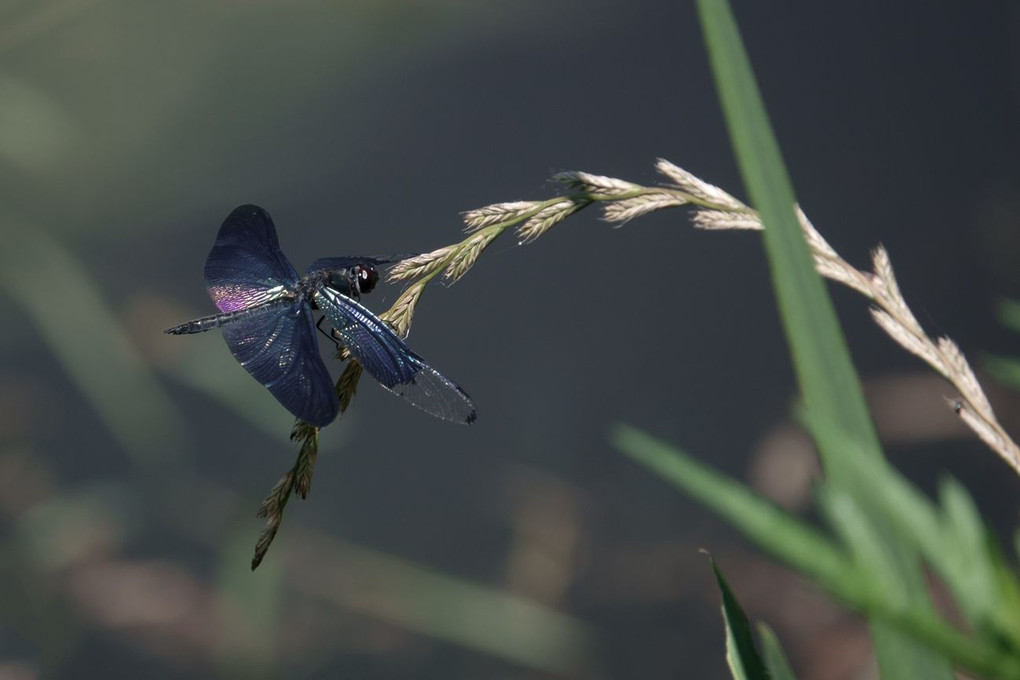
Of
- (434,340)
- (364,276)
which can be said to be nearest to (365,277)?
(364,276)

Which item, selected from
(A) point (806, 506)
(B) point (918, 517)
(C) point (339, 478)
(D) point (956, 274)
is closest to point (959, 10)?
(D) point (956, 274)

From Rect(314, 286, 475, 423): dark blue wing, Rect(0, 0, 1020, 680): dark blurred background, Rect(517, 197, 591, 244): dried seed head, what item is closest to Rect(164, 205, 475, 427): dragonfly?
Rect(314, 286, 475, 423): dark blue wing

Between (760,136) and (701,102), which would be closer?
(760,136)

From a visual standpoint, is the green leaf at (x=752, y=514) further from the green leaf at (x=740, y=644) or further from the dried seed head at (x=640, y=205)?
the dried seed head at (x=640, y=205)

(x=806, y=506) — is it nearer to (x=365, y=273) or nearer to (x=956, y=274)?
(x=956, y=274)

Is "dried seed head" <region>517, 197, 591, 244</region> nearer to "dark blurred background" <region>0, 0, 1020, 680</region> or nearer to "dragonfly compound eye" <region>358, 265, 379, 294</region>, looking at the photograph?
"dragonfly compound eye" <region>358, 265, 379, 294</region>

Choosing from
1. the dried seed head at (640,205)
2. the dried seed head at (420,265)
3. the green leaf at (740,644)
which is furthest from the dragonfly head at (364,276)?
the green leaf at (740,644)

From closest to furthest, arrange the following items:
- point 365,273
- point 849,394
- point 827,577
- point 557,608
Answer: point 827,577 → point 849,394 → point 365,273 → point 557,608
